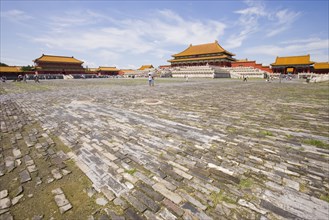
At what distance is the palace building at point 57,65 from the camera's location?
5558 centimetres

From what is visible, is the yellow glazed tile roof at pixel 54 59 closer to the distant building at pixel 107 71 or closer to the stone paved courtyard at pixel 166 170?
the distant building at pixel 107 71

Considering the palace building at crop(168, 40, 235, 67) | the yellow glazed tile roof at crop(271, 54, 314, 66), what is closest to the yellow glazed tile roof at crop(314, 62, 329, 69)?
the yellow glazed tile roof at crop(271, 54, 314, 66)

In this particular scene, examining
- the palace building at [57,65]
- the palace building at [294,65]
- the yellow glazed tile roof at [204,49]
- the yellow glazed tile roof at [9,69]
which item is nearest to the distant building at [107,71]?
the palace building at [57,65]

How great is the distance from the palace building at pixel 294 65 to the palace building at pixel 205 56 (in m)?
13.4

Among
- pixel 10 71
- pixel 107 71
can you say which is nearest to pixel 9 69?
pixel 10 71

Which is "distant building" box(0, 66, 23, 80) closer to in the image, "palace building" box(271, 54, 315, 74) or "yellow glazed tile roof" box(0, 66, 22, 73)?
"yellow glazed tile roof" box(0, 66, 22, 73)

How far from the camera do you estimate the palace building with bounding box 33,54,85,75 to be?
5558 centimetres

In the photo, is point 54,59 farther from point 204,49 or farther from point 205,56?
point 204,49

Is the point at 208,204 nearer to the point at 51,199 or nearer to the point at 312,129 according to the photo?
the point at 51,199

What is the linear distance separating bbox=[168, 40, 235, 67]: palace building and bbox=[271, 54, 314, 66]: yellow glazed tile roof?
43.8 feet

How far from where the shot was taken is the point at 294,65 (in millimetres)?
49938

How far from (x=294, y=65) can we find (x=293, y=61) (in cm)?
190

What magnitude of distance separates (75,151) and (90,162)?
74cm

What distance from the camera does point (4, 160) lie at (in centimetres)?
360
